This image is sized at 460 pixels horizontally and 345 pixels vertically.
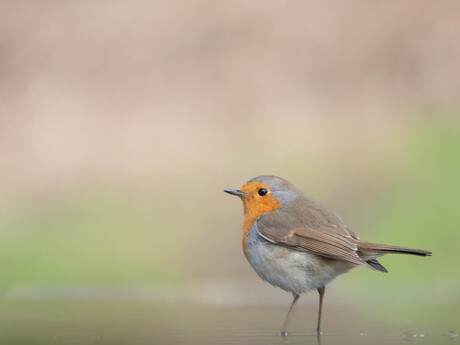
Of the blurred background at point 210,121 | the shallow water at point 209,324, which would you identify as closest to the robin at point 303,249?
the shallow water at point 209,324

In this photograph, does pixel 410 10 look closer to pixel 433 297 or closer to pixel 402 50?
pixel 402 50

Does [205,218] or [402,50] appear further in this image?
[402,50]

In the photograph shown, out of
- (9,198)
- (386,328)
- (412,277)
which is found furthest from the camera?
(9,198)

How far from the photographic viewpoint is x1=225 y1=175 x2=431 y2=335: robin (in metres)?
5.28

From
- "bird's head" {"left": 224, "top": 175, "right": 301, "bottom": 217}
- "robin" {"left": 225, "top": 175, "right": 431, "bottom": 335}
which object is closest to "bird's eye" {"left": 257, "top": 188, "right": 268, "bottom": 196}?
"bird's head" {"left": 224, "top": 175, "right": 301, "bottom": 217}

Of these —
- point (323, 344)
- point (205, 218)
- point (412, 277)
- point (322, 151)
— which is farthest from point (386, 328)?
point (322, 151)

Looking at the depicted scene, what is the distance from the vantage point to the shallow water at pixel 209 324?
455cm

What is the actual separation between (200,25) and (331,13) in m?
1.78

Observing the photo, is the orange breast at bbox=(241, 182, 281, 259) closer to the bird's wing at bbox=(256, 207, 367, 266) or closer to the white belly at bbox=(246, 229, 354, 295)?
the bird's wing at bbox=(256, 207, 367, 266)

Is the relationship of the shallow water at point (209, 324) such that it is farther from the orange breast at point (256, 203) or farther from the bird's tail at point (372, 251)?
the orange breast at point (256, 203)

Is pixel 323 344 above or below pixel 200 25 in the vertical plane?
below

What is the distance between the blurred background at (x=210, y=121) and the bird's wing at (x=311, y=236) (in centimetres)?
445

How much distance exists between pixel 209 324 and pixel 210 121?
7.95 meters

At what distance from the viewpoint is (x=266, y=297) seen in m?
7.85
